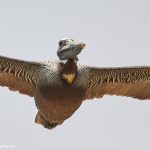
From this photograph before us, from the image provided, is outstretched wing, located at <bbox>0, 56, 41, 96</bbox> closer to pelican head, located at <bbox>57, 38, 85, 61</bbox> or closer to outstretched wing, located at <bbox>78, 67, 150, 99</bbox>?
pelican head, located at <bbox>57, 38, 85, 61</bbox>

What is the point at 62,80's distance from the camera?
40.8ft

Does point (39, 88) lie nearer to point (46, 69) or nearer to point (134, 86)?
point (46, 69)

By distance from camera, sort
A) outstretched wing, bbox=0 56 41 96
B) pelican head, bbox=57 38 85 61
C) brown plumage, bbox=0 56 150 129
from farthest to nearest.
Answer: outstretched wing, bbox=0 56 41 96 → brown plumage, bbox=0 56 150 129 → pelican head, bbox=57 38 85 61

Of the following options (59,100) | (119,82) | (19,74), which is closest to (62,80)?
(59,100)

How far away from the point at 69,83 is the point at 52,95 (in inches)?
18.4

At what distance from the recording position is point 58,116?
1298 cm

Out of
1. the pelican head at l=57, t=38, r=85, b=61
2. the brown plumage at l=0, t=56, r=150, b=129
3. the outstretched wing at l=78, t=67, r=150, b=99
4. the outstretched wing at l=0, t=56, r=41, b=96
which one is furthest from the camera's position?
the outstretched wing at l=78, t=67, r=150, b=99

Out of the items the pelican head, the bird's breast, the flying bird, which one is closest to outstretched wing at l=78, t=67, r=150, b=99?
Answer: the flying bird

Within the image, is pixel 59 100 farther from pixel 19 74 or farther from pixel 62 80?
pixel 19 74

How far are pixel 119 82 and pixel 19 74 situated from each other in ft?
7.97

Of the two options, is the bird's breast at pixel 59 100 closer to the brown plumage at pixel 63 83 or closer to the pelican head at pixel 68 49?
the brown plumage at pixel 63 83

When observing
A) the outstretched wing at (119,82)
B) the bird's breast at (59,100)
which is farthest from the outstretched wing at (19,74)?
the outstretched wing at (119,82)

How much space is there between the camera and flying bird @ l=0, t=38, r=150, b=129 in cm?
1230

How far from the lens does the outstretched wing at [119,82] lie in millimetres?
13664
